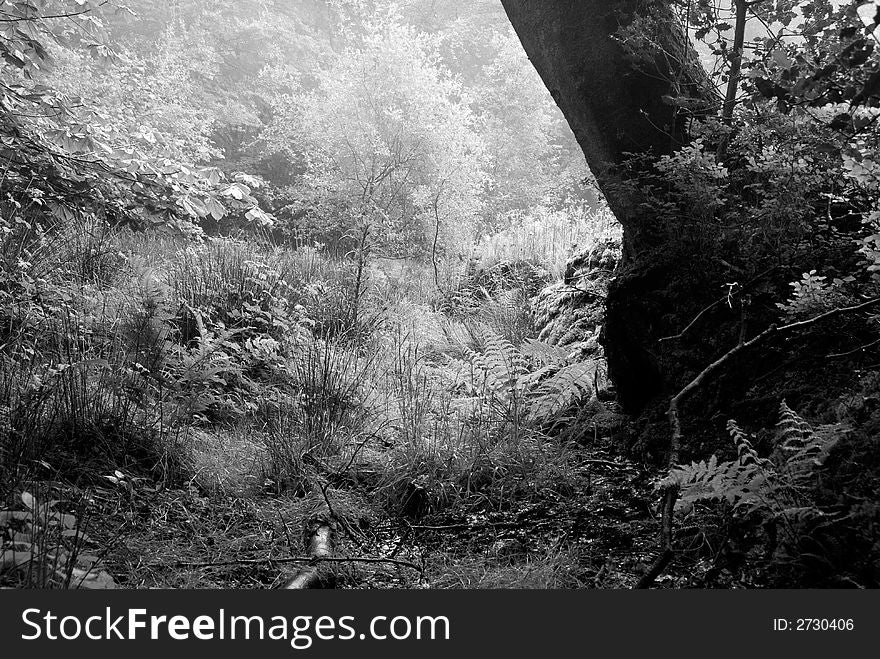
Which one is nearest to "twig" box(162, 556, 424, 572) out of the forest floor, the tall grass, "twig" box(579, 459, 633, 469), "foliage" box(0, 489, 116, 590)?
the forest floor

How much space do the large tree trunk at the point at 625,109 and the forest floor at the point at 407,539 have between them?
1.78ft

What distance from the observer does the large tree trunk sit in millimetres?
2672

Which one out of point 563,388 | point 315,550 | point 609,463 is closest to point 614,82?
point 563,388

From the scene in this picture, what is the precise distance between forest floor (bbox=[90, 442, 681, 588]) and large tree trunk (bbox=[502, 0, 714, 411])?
21.4 inches

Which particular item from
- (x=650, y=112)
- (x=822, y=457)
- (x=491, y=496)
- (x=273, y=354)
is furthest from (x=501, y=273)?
(x=822, y=457)

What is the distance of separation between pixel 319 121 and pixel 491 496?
14347 mm

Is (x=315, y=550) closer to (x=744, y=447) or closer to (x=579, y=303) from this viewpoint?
(x=744, y=447)

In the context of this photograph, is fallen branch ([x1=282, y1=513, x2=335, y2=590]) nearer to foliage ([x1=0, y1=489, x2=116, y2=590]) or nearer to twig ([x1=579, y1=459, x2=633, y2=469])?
foliage ([x1=0, y1=489, x2=116, y2=590])

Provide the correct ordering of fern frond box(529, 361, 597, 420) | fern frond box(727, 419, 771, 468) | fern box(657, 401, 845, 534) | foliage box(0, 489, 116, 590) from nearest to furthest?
foliage box(0, 489, 116, 590)
fern box(657, 401, 845, 534)
fern frond box(727, 419, 771, 468)
fern frond box(529, 361, 597, 420)

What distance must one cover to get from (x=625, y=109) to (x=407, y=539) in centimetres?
211

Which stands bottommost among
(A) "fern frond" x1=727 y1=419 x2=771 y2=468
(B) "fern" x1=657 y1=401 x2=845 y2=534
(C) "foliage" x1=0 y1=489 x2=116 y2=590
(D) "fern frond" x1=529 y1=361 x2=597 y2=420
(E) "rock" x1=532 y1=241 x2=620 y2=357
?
(C) "foliage" x1=0 y1=489 x2=116 y2=590

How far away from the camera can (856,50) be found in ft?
3.90

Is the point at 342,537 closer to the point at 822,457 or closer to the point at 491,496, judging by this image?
the point at 491,496

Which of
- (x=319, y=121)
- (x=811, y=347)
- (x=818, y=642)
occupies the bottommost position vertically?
(x=818, y=642)
